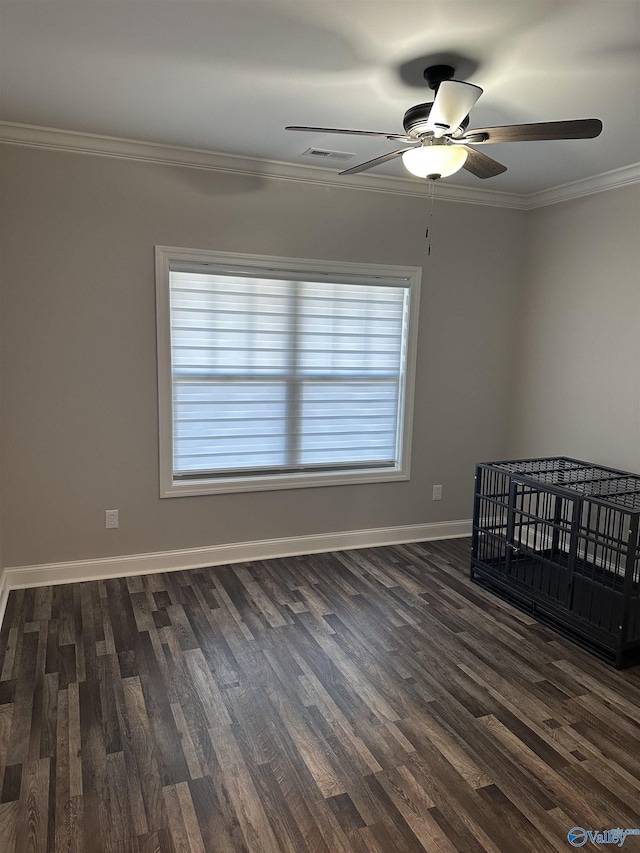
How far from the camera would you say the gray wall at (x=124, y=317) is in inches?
134

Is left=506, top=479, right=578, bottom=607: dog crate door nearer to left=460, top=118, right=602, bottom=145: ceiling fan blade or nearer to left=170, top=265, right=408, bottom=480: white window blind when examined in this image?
left=170, top=265, right=408, bottom=480: white window blind

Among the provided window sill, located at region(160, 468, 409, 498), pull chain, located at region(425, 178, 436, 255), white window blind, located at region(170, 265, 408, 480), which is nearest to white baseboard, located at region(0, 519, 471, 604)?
window sill, located at region(160, 468, 409, 498)

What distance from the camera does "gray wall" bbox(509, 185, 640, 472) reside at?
3.79 m

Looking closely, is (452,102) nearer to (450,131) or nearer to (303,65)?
(450,131)

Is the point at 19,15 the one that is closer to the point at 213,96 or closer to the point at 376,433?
the point at 213,96

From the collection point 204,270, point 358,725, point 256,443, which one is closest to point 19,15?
point 204,270

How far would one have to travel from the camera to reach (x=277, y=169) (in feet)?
12.5

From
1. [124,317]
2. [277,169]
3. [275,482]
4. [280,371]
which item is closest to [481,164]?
[277,169]

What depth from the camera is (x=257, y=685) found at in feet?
8.72

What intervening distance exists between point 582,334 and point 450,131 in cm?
230

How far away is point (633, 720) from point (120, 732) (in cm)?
208

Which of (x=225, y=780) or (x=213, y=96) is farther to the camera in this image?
(x=213, y=96)

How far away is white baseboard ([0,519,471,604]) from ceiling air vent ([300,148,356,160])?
2.50 metres

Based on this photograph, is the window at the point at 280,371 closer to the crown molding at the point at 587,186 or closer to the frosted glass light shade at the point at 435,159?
the crown molding at the point at 587,186
